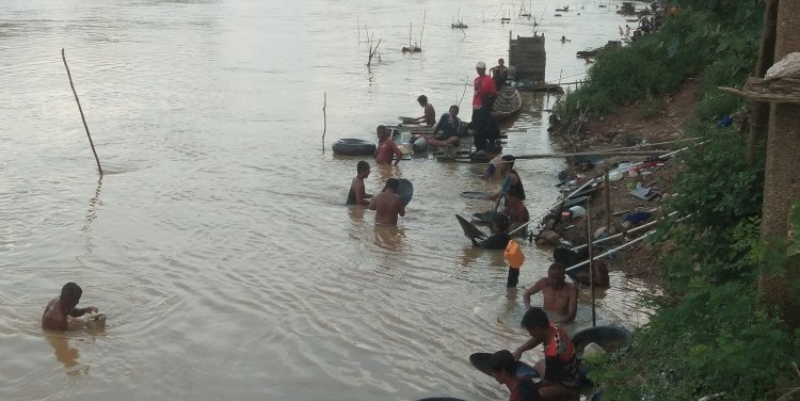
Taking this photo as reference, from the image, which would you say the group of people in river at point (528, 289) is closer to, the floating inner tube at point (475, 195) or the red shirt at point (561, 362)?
the red shirt at point (561, 362)

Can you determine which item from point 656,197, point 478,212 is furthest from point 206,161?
point 656,197

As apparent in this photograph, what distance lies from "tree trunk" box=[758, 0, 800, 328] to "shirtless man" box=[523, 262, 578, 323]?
107 inches

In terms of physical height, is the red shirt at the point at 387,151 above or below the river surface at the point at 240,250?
above

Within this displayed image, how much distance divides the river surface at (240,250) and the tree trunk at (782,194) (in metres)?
2.38

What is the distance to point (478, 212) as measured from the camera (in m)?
11.9

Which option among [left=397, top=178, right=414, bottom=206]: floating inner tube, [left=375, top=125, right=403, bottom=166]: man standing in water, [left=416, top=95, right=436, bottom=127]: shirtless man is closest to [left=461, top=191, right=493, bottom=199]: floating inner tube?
[left=397, top=178, right=414, bottom=206]: floating inner tube

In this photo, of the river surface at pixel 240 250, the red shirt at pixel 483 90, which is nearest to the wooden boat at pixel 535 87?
the river surface at pixel 240 250

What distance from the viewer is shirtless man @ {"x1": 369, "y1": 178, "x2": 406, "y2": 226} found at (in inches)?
436

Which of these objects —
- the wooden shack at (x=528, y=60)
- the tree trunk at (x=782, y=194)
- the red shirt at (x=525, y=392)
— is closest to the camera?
the tree trunk at (x=782, y=194)

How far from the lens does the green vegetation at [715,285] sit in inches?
164

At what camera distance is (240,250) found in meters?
10.6

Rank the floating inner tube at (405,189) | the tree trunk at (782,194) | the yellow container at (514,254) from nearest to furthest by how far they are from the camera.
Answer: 1. the tree trunk at (782,194)
2. the yellow container at (514,254)
3. the floating inner tube at (405,189)

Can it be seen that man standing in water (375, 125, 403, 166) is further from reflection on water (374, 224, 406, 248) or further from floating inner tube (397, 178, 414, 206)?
reflection on water (374, 224, 406, 248)

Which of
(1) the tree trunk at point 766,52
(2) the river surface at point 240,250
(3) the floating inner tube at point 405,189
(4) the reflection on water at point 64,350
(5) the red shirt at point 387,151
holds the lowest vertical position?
(4) the reflection on water at point 64,350
